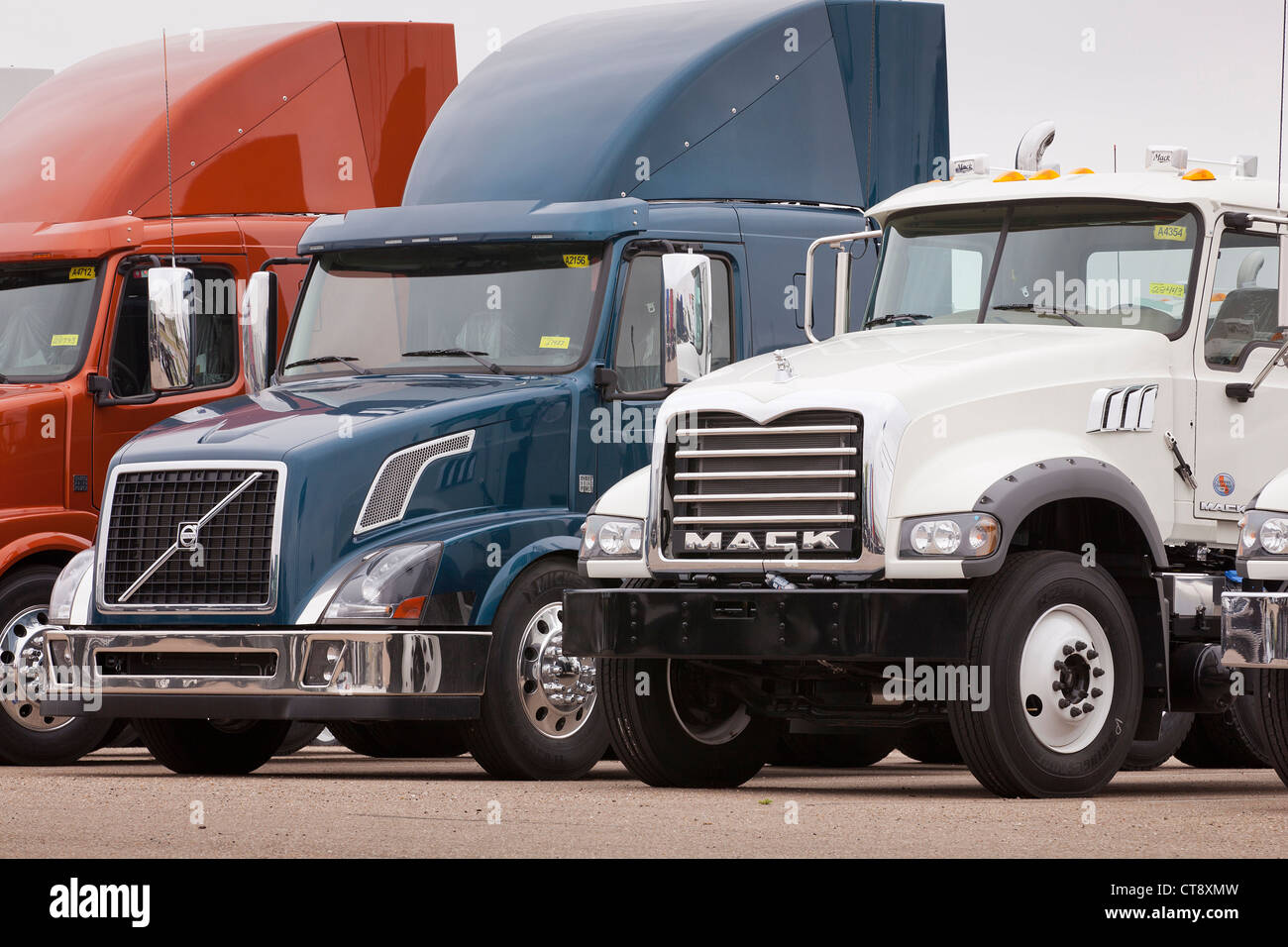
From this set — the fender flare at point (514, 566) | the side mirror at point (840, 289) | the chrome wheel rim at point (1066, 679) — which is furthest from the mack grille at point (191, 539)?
the chrome wheel rim at point (1066, 679)

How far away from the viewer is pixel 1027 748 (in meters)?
10.8

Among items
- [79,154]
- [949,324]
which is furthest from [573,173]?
[79,154]

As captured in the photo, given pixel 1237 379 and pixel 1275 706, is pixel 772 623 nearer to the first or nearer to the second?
pixel 1275 706

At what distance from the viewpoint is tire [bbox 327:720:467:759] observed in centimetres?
1493

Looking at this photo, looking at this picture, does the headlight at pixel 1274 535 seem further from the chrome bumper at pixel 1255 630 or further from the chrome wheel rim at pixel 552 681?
the chrome wheel rim at pixel 552 681

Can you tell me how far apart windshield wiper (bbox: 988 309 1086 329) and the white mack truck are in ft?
0.06

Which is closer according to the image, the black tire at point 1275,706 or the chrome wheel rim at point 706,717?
the black tire at point 1275,706

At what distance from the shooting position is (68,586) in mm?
13391

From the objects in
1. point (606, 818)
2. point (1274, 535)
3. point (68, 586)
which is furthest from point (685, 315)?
point (68, 586)

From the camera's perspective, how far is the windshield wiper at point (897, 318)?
12766 millimetres

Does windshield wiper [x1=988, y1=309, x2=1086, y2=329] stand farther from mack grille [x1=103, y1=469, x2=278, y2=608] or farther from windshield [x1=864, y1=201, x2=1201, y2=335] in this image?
mack grille [x1=103, y1=469, x2=278, y2=608]

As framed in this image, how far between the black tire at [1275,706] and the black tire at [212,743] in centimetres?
604

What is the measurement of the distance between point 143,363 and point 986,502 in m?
6.39
